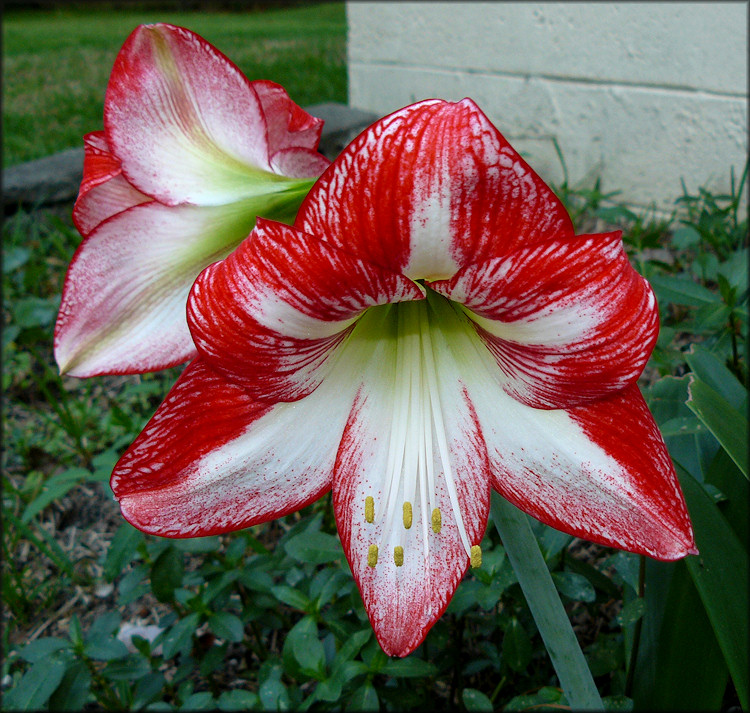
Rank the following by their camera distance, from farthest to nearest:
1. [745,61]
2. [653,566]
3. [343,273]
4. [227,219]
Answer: [745,61] → [653,566] → [227,219] → [343,273]

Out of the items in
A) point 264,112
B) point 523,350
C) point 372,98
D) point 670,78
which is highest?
point 264,112

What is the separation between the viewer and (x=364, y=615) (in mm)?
965

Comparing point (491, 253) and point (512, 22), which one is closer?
point (491, 253)

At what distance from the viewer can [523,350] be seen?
23.1 inches

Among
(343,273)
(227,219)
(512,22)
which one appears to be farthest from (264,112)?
(512,22)

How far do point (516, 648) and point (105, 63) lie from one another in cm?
453

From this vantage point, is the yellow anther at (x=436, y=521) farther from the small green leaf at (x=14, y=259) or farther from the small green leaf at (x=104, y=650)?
the small green leaf at (x=14, y=259)

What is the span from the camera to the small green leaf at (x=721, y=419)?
0.65 m

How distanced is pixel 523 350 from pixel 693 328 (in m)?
0.80

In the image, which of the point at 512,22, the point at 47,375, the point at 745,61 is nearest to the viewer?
the point at 47,375

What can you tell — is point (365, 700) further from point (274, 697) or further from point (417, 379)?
point (417, 379)

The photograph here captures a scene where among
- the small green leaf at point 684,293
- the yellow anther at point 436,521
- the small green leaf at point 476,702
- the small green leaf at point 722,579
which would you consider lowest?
the small green leaf at point 476,702

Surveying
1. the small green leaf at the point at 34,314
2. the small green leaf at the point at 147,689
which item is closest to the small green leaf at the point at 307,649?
the small green leaf at the point at 147,689

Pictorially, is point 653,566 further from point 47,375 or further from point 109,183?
point 47,375
